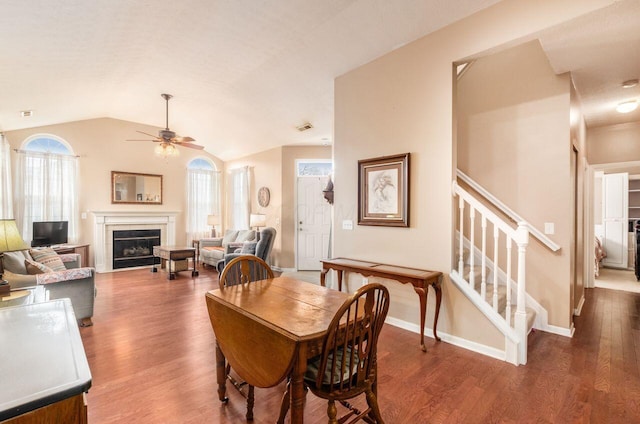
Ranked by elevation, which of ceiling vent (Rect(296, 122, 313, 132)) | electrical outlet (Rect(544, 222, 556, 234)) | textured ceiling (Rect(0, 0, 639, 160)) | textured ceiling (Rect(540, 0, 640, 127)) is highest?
textured ceiling (Rect(0, 0, 639, 160))

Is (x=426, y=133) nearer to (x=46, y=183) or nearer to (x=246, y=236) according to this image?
(x=246, y=236)

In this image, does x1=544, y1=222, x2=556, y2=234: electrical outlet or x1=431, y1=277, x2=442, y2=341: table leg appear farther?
x1=544, y1=222, x2=556, y2=234: electrical outlet

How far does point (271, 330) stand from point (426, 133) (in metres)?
2.44

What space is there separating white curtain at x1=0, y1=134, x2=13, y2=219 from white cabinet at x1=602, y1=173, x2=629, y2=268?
1132 cm

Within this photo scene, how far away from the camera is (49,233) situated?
5.26m

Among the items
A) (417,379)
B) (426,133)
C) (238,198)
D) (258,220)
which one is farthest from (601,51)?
(238,198)

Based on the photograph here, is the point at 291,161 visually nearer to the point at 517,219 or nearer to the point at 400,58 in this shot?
the point at 400,58

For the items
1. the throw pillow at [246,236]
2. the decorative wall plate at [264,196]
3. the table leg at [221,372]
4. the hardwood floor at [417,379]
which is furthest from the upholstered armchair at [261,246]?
the table leg at [221,372]

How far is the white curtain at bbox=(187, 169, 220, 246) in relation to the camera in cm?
735

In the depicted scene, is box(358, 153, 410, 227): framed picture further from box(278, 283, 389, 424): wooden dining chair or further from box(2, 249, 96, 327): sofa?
box(2, 249, 96, 327): sofa

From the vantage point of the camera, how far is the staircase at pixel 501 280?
2.42 metres

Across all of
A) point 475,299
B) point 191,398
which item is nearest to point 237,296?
point 191,398

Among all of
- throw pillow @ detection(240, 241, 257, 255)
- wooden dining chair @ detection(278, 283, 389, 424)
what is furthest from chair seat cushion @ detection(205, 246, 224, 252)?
wooden dining chair @ detection(278, 283, 389, 424)

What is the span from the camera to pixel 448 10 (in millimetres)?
2680
